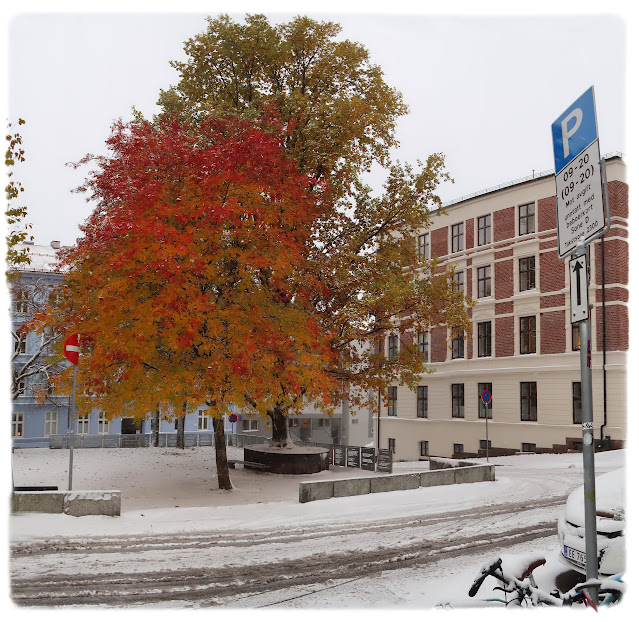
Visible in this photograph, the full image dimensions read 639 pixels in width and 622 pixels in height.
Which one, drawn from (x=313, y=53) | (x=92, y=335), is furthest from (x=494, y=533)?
(x=313, y=53)

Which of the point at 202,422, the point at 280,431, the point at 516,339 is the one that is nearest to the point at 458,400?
the point at 516,339

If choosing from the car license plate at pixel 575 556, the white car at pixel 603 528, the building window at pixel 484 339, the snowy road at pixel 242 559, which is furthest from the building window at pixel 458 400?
the car license plate at pixel 575 556

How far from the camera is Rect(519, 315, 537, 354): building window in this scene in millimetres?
30469

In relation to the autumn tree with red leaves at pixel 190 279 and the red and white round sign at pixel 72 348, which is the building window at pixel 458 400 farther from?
the red and white round sign at pixel 72 348

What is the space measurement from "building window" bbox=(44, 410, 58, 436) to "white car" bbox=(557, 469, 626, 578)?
34722mm

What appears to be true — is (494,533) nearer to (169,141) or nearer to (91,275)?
(91,275)

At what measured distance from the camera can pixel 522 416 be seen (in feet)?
97.1

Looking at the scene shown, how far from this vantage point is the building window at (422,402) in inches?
1432

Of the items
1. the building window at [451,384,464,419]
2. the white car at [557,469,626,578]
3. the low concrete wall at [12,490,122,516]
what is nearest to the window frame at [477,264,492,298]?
the building window at [451,384,464,419]

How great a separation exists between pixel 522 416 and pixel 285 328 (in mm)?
18831

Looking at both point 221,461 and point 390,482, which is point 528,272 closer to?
point 390,482

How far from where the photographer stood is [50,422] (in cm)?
3675

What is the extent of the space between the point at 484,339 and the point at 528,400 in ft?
16.5

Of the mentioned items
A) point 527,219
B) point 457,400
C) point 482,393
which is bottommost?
point 457,400
